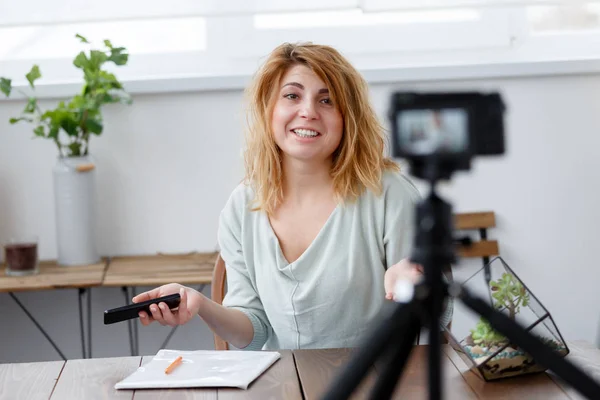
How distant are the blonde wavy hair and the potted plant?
2.72 feet

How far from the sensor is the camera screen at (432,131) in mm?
800

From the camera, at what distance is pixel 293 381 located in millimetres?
1301

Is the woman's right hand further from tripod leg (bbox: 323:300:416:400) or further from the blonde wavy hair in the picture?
tripod leg (bbox: 323:300:416:400)

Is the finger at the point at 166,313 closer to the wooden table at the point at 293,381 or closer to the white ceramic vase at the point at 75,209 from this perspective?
the wooden table at the point at 293,381

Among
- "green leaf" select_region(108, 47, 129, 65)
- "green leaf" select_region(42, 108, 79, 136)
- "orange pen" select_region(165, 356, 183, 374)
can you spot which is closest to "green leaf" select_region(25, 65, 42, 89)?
"green leaf" select_region(42, 108, 79, 136)

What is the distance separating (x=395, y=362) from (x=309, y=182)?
39.9 inches

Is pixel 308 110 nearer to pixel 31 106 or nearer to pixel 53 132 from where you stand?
pixel 53 132

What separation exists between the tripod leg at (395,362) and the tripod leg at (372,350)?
0.01 metres

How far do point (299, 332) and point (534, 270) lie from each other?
134 centimetres

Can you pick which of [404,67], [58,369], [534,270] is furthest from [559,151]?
[58,369]

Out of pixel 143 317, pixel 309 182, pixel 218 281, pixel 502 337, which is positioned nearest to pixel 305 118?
pixel 309 182

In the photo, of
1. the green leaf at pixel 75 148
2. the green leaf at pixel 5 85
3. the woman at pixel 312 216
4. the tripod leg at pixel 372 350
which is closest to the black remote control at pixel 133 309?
the woman at pixel 312 216

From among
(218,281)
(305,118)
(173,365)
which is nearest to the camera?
(173,365)

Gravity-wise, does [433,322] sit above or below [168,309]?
above
